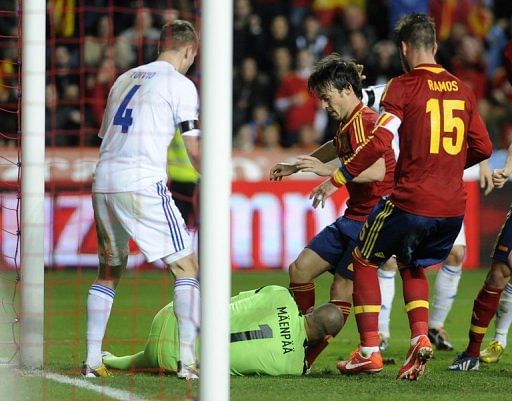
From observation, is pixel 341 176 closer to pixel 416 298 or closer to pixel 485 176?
pixel 416 298

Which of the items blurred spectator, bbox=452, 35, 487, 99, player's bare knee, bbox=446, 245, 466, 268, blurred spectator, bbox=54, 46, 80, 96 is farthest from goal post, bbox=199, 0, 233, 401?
blurred spectator, bbox=452, 35, 487, 99

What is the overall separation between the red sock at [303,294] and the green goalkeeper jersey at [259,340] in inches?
16.9

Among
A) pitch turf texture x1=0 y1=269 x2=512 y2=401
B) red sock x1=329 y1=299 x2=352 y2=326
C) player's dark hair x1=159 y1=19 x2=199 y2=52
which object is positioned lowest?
pitch turf texture x1=0 y1=269 x2=512 y2=401

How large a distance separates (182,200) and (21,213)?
6.18 m

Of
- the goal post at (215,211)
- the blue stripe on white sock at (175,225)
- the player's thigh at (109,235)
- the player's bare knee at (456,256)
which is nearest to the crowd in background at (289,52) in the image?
the player's bare knee at (456,256)

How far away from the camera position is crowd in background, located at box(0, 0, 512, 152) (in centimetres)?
1599

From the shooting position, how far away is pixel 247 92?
55.7ft

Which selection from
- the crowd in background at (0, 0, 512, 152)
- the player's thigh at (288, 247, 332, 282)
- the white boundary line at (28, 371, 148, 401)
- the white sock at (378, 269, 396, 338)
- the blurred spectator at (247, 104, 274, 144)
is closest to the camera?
the white boundary line at (28, 371, 148, 401)

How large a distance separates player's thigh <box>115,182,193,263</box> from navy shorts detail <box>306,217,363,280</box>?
1.05m

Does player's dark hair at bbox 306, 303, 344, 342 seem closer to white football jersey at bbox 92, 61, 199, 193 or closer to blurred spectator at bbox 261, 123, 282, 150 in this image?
white football jersey at bbox 92, 61, 199, 193

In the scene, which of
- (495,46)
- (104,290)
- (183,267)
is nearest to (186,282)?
(183,267)

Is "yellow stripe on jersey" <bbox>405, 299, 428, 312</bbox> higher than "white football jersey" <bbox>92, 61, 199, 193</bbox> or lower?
lower

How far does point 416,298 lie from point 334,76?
1441 mm

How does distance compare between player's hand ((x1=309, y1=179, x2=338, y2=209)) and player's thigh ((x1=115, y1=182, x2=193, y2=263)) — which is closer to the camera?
player's hand ((x1=309, y1=179, x2=338, y2=209))
